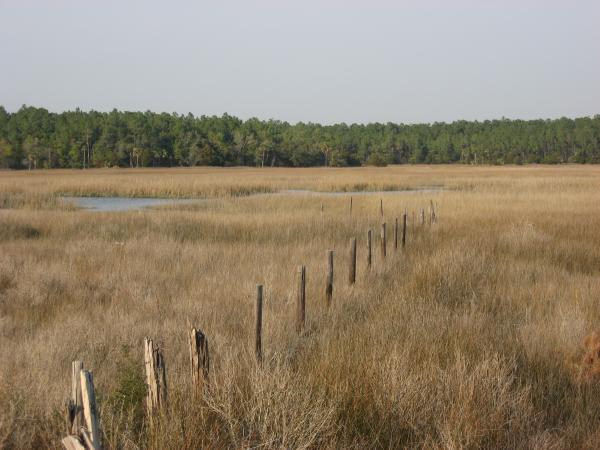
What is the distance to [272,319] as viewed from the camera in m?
7.12

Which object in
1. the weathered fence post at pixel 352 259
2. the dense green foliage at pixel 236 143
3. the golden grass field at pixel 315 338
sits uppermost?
the dense green foliage at pixel 236 143

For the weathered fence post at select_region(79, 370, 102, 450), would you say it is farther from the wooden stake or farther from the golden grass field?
the golden grass field

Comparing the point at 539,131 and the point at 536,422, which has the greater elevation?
the point at 539,131

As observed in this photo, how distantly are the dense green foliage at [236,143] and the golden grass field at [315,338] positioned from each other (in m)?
79.2

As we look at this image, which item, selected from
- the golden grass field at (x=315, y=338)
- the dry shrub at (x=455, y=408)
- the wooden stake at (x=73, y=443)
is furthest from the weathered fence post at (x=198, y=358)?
the wooden stake at (x=73, y=443)

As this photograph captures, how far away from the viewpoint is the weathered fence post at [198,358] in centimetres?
420

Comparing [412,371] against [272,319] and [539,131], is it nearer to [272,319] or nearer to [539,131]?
[272,319]

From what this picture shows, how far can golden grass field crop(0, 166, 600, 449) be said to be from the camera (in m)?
4.09

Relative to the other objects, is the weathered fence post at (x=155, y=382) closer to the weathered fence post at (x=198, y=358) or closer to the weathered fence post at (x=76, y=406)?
the weathered fence post at (x=198, y=358)

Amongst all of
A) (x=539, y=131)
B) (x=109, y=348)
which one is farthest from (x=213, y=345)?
(x=539, y=131)

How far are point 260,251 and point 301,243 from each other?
190cm

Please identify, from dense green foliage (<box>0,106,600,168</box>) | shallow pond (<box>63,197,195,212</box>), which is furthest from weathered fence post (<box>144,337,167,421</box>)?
dense green foliage (<box>0,106,600,168</box>)

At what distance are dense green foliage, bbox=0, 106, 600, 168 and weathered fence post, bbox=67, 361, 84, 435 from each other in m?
88.1

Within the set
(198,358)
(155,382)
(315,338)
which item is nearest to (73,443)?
(155,382)
